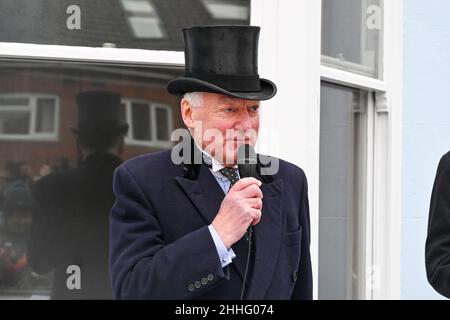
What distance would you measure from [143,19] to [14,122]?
61 cm

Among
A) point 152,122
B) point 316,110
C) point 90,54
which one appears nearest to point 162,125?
point 152,122

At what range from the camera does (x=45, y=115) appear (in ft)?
12.8

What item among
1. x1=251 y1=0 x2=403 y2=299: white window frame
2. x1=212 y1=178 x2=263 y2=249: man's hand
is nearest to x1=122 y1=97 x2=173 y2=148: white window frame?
x1=251 y1=0 x2=403 y2=299: white window frame

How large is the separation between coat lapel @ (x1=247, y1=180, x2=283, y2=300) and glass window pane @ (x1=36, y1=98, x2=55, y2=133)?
1.11 meters

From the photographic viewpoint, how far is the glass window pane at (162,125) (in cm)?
398

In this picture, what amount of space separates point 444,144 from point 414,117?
0.69 ft

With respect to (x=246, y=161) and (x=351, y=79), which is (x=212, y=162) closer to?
(x=246, y=161)

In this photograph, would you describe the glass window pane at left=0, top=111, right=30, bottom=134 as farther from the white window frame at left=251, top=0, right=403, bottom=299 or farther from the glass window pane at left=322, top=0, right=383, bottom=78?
the glass window pane at left=322, top=0, right=383, bottom=78

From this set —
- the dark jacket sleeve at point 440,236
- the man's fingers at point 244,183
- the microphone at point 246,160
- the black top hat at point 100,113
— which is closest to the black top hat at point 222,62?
the microphone at point 246,160

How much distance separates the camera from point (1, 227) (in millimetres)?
3854

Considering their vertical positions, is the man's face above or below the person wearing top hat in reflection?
above

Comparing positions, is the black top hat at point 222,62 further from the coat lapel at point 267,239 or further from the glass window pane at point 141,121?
the glass window pane at point 141,121

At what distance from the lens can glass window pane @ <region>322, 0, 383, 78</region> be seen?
4.50 metres

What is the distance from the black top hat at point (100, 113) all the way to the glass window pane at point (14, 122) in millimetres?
172
